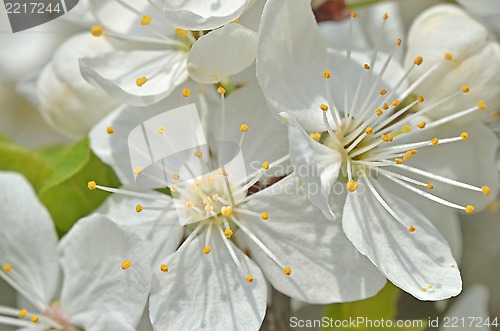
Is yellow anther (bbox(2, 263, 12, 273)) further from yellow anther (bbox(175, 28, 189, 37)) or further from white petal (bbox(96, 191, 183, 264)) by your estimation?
yellow anther (bbox(175, 28, 189, 37))

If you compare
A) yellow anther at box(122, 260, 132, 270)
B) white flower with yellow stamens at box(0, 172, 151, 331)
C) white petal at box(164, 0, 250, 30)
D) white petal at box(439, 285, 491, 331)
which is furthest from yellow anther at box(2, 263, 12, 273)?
white petal at box(439, 285, 491, 331)

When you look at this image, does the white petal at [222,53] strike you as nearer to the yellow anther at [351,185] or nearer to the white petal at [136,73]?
the white petal at [136,73]

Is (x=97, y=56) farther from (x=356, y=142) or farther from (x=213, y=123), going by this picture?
(x=356, y=142)

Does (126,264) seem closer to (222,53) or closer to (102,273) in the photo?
(102,273)

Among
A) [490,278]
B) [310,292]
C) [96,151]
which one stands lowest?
[490,278]

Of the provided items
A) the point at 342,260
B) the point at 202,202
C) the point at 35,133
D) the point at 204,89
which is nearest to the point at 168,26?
the point at 204,89

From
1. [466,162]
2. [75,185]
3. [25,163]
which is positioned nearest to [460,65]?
[466,162]

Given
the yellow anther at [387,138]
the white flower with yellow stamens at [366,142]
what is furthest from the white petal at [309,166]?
the yellow anther at [387,138]
